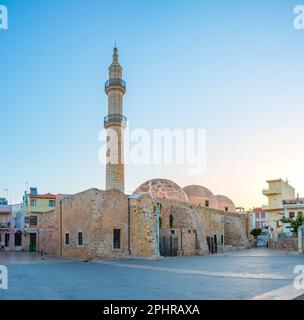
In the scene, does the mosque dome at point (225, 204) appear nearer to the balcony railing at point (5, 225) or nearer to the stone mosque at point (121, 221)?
the stone mosque at point (121, 221)

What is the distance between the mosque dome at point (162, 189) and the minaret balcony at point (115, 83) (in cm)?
906

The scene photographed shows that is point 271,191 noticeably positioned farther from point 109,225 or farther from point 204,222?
point 109,225

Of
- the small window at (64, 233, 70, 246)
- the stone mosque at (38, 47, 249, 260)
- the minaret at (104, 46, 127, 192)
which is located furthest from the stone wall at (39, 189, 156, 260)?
the minaret at (104, 46, 127, 192)

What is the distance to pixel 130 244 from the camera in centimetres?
2261

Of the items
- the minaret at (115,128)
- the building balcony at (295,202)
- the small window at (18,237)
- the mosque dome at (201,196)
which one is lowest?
the small window at (18,237)

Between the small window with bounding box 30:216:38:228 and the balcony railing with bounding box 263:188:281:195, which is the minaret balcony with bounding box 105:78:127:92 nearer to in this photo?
the small window with bounding box 30:216:38:228

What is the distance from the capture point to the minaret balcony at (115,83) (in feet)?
109

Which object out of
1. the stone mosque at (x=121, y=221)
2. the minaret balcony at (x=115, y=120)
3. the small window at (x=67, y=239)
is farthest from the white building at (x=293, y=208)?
the small window at (x=67, y=239)

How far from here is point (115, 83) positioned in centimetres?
3312

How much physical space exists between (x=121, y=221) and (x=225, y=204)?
27037mm

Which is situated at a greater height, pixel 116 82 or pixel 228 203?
pixel 116 82
